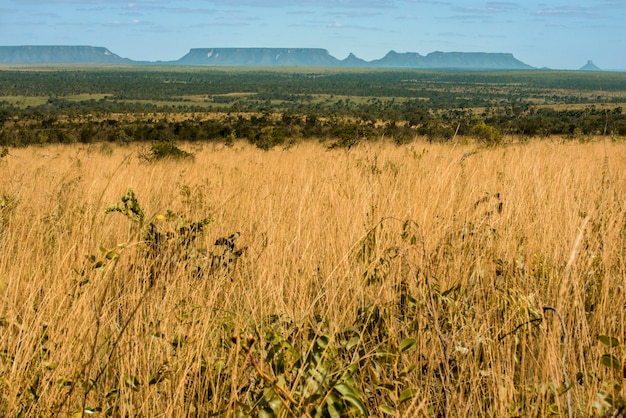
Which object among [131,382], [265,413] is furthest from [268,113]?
[265,413]

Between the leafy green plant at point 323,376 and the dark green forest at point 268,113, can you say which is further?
the dark green forest at point 268,113

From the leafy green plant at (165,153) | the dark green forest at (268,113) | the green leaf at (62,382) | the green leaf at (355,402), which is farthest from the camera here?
the dark green forest at (268,113)

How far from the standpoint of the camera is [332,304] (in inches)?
85.6

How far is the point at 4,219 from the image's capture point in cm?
366

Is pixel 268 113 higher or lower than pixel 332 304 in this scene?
lower

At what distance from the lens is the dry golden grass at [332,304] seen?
65.8 inches

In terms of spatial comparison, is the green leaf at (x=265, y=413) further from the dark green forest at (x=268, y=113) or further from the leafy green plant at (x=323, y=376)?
the dark green forest at (x=268, y=113)

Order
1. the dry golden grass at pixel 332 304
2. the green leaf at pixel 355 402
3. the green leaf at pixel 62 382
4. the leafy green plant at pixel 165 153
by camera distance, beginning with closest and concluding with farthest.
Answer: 1. the green leaf at pixel 355 402
2. the green leaf at pixel 62 382
3. the dry golden grass at pixel 332 304
4. the leafy green plant at pixel 165 153

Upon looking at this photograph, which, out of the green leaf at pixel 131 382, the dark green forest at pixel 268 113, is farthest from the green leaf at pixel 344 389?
the dark green forest at pixel 268 113

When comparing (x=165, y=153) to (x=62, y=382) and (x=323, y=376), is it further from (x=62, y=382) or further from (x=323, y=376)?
(x=323, y=376)

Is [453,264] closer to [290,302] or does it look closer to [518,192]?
[290,302]

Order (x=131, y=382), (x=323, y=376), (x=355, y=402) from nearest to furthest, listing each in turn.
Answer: (x=355, y=402) < (x=323, y=376) < (x=131, y=382)

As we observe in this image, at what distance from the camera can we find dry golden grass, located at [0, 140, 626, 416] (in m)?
1.67

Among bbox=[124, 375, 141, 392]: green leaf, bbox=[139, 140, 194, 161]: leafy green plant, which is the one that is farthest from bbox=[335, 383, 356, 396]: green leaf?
bbox=[139, 140, 194, 161]: leafy green plant
